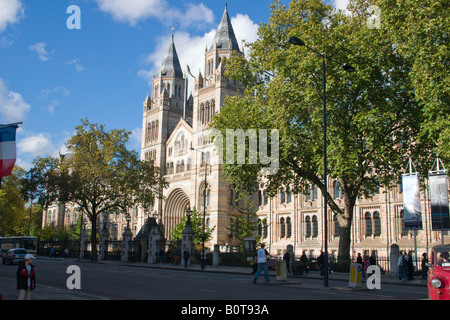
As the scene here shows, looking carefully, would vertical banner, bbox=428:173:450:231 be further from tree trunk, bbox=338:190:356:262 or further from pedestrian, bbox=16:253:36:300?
pedestrian, bbox=16:253:36:300

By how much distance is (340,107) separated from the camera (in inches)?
931

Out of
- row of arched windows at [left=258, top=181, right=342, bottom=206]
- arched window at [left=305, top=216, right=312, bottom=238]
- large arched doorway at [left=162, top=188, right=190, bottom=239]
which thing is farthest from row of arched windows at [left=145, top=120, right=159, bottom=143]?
arched window at [left=305, top=216, right=312, bottom=238]

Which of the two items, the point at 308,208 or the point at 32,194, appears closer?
the point at 32,194

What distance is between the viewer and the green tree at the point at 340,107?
22.5 meters

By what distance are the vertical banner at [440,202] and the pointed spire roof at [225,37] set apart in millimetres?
43916

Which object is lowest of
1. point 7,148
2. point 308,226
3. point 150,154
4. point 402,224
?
point 308,226

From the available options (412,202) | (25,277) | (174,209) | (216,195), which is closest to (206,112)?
(216,195)

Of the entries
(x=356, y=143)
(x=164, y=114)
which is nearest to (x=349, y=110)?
(x=356, y=143)

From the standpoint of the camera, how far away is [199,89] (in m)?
62.2

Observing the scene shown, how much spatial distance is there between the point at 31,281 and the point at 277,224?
42963 millimetres

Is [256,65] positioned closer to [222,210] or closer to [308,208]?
[308,208]

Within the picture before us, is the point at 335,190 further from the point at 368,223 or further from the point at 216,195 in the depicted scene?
the point at 216,195

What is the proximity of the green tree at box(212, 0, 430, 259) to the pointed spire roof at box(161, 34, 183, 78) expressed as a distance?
47417mm

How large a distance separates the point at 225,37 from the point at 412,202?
45.3 m
